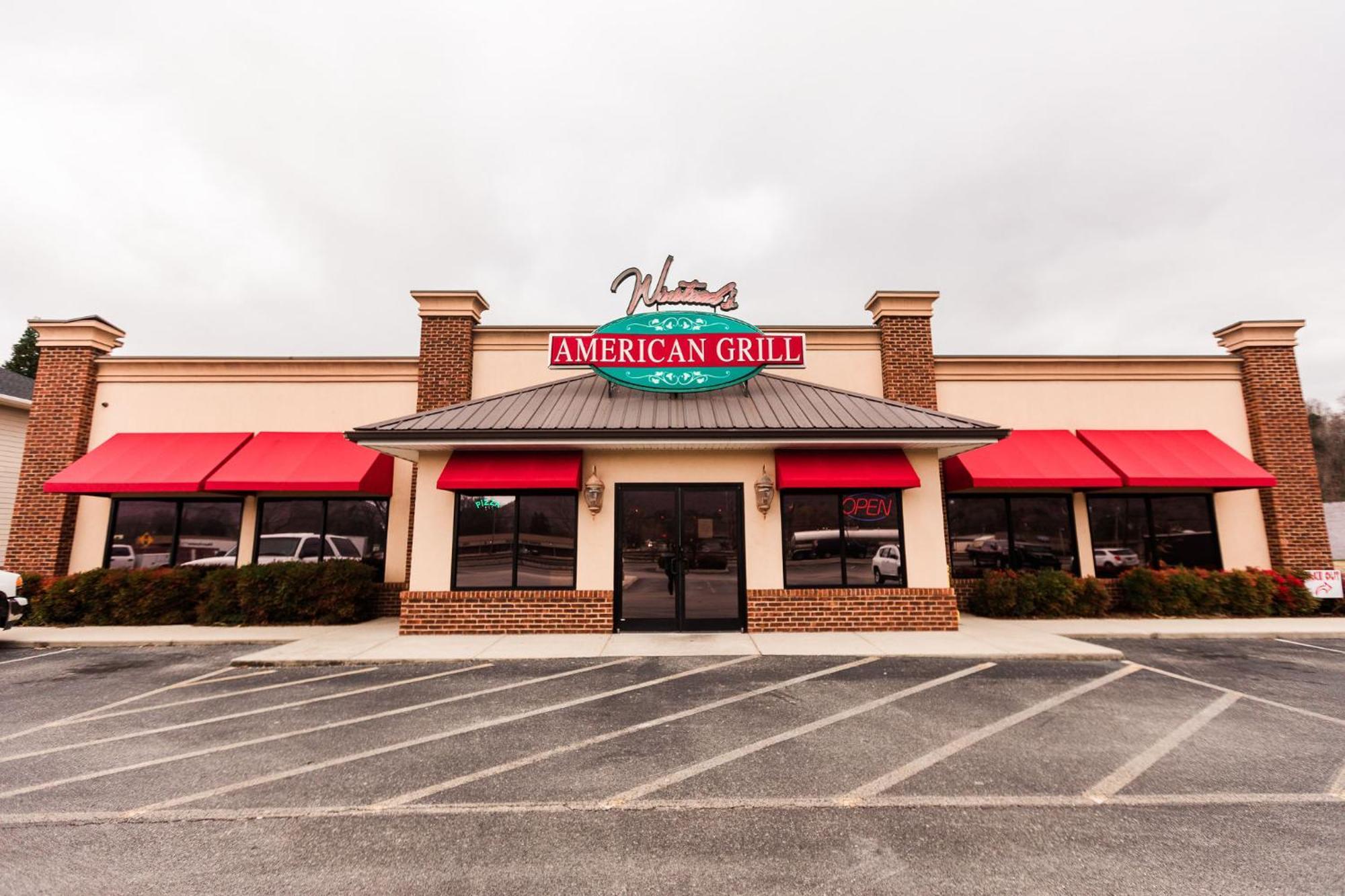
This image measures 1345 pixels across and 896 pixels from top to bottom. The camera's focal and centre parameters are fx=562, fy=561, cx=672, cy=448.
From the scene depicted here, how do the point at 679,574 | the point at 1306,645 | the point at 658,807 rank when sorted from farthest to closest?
1. the point at 679,574
2. the point at 1306,645
3. the point at 658,807

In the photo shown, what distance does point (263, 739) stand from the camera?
596 cm

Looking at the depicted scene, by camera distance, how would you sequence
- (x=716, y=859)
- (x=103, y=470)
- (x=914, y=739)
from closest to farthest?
(x=716, y=859)
(x=914, y=739)
(x=103, y=470)

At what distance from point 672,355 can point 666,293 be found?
1.61m

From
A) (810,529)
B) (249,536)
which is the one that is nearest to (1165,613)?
(810,529)

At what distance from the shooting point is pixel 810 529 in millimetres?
11250

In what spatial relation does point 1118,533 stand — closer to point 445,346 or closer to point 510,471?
point 510,471

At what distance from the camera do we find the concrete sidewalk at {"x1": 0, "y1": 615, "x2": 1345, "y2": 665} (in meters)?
9.12

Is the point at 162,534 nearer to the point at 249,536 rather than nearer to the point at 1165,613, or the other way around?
the point at 249,536

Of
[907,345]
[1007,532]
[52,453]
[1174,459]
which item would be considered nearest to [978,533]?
[1007,532]

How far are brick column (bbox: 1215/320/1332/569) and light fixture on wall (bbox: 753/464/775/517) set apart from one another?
13.0 metres

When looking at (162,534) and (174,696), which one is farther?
(162,534)

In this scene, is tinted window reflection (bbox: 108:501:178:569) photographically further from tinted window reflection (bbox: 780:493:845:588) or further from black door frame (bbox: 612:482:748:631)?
tinted window reflection (bbox: 780:493:845:588)

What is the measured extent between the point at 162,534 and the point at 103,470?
1895 millimetres

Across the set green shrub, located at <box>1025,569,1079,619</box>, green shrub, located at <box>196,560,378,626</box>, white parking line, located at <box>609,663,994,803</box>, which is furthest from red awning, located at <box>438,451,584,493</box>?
green shrub, located at <box>1025,569,1079,619</box>
